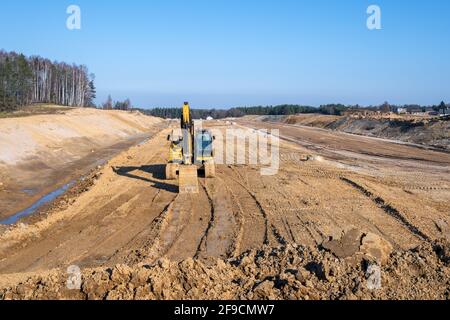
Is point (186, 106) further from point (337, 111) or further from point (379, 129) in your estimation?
point (337, 111)

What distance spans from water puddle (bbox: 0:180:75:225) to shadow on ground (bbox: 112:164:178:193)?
8.44 ft

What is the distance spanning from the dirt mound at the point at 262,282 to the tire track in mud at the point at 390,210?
4.61 meters

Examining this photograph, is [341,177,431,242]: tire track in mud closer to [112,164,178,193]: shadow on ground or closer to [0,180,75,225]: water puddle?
[112,164,178,193]: shadow on ground

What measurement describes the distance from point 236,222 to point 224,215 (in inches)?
36.8

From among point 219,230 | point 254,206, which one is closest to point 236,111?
point 254,206

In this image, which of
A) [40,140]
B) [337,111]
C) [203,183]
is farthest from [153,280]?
[337,111]

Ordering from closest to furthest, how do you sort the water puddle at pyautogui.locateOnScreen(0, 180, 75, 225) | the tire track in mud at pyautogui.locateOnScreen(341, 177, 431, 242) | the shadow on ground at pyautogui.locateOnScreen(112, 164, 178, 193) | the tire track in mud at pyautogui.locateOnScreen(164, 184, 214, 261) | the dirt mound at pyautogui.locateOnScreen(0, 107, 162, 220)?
the tire track in mud at pyautogui.locateOnScreen(164, 184, 214, 261), the tire track in mud at pyautogui.locateOnScreen(341, 177, 431, 242), the water puddle at pyautogui.locateOnScreen(0, 180, 75, 225), the shadow on ground at pyautogui.locateOnScreen(112, 164, 178, 193), the dirt mound at pyautogui.locateOnScreen(0, 107, 162, 220)

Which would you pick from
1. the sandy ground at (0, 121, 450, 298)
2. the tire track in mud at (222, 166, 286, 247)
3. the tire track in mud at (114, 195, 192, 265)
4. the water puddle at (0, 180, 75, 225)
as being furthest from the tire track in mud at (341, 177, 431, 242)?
the water puddle at (0, 180, 75, 225)

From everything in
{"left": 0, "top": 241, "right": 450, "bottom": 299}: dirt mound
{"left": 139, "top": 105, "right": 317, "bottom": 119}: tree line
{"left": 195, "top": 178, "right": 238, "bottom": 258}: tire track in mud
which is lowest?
{"left": 195, "top": 178, "right": 238, "bottom": 258}: tire track in mud

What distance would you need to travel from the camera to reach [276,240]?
Result: 1157 cm

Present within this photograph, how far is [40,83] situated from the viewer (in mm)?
95000

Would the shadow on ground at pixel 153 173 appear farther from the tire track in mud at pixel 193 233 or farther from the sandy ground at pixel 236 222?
the tire track in mud at pixel 193 233

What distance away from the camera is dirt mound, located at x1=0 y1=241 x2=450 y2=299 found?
6758 millimetres
